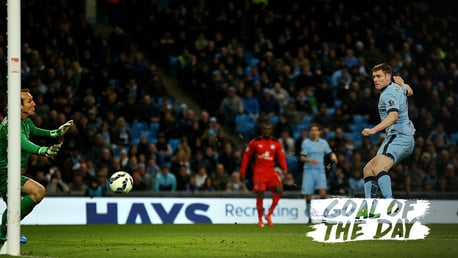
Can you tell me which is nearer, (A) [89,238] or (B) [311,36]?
(A) [89,238]

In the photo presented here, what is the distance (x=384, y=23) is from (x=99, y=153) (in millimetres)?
11571

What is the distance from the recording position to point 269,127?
1877 cm

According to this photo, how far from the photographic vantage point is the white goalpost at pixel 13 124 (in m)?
10.2

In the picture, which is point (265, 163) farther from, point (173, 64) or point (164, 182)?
point (173, 64)

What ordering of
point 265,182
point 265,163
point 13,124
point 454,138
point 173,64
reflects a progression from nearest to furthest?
point 13,124, point 265,182, point 265,163, point 454,138, point 173,64

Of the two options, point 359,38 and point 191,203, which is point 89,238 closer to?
point 191,203

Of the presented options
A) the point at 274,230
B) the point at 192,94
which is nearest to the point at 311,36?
the point at 192,94

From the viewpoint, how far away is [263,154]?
18906 millimetres

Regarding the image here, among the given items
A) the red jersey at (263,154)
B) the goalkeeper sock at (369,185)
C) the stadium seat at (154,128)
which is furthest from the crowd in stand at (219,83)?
the goalkeeper sock at (369,185)

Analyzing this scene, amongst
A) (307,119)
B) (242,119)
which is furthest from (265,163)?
(307,119)

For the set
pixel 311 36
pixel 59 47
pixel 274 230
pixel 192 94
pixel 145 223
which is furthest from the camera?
pixel 311 36

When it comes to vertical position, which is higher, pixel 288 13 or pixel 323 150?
pixel 288 13

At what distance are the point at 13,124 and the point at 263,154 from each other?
9.15m

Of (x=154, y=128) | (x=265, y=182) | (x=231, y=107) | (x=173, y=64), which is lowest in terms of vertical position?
(x=265, y=182)
